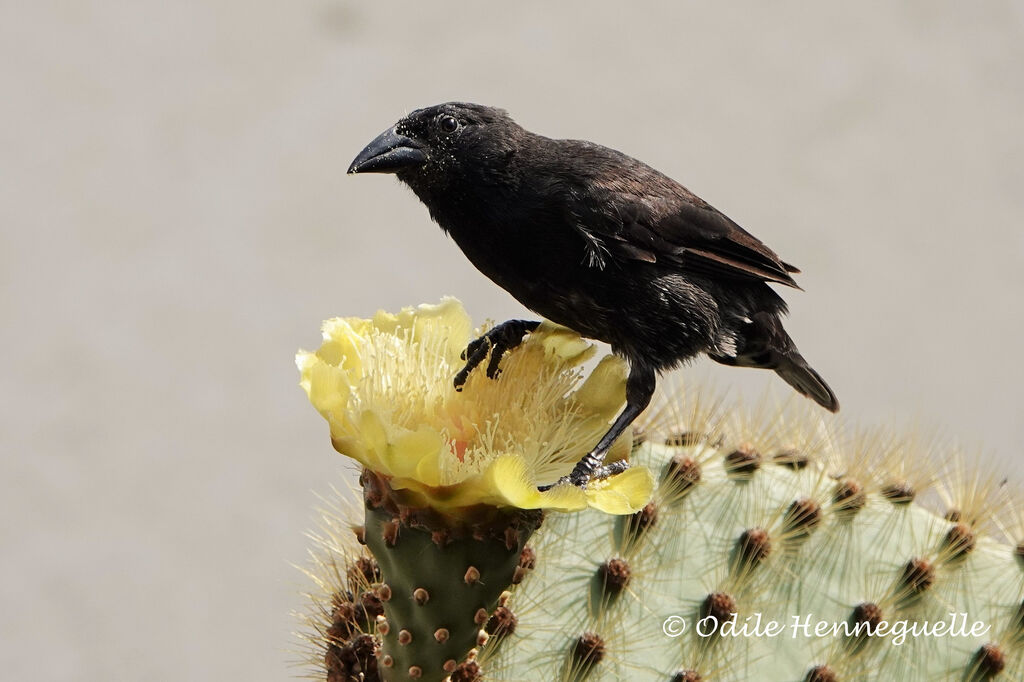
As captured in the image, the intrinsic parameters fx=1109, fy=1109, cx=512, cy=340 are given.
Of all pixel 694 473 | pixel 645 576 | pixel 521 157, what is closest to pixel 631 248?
pixel 521 157

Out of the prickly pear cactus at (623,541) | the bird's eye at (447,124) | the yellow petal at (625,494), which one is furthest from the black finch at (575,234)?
the yellow petal at (625,494)

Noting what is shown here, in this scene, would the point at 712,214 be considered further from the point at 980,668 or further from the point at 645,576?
the point at 980,668

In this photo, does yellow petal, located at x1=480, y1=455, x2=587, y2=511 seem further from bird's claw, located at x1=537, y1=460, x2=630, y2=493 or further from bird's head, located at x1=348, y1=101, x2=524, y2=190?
bird's head, located at x1=348, y1=101, x2=524, y2=190

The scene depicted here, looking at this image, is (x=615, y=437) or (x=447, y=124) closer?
(x=615, y=437)

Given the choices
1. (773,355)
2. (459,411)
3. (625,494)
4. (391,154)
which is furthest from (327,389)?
(773,355)

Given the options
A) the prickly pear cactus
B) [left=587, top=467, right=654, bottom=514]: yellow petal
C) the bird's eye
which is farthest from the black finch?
[left=587, top=467, right=654, bottom=514]: yellow petal

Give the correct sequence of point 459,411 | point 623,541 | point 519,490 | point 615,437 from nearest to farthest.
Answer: point 519,490 < point 459,411 < point 615,437 < point 623,541

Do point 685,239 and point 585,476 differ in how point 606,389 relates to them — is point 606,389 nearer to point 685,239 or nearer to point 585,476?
point 585,476

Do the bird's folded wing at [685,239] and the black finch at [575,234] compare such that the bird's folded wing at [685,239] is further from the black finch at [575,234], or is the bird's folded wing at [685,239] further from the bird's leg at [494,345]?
the bird's leg at [494,345]
